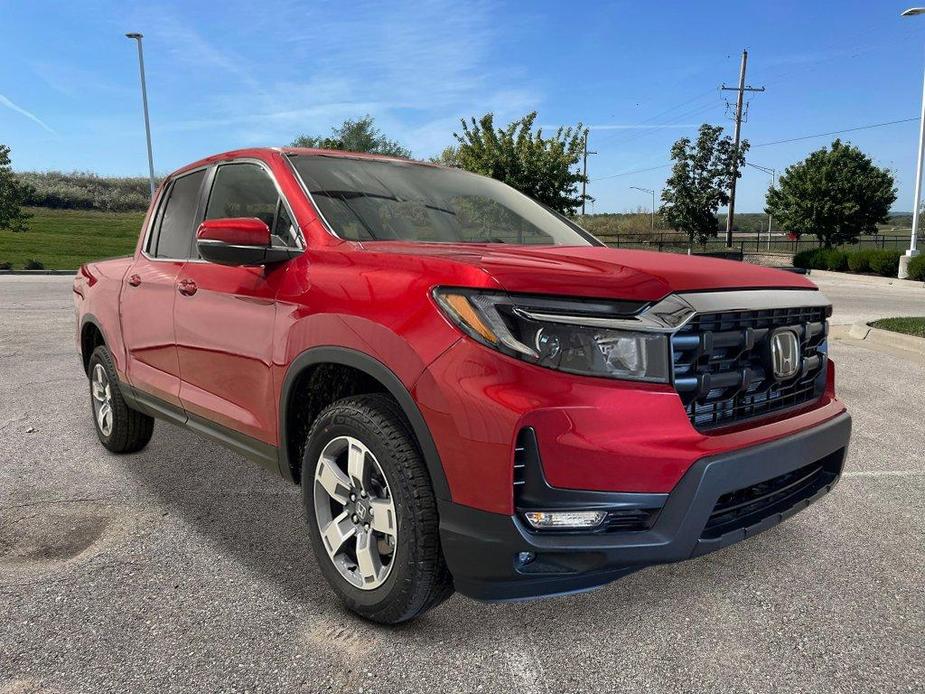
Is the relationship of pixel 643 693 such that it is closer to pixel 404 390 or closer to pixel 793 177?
pixel 404 390

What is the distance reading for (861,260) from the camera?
28.0 m

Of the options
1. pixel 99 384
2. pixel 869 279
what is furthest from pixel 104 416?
pixel 869 279

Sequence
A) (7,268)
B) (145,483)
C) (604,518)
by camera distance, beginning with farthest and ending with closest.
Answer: (7,268) < (145,483) < (604,518)

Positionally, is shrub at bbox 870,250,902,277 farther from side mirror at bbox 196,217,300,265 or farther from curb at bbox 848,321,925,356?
side mirror at bbox 196,217,300,265

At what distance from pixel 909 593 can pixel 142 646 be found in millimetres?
2906

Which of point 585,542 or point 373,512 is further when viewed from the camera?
point 373,512

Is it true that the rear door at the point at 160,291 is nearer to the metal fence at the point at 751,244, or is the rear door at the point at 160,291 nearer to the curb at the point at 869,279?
the curb at the point at 869,279

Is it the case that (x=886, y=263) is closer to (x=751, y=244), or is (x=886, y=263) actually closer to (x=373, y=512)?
(x=751, y=244)

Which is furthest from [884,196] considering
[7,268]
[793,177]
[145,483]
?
[145,483]

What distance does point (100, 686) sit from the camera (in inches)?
85.7

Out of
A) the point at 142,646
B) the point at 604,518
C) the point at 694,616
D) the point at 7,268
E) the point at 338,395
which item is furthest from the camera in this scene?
the point at 7,268

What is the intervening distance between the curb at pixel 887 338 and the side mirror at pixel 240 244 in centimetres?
834

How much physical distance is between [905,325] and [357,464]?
10034mm

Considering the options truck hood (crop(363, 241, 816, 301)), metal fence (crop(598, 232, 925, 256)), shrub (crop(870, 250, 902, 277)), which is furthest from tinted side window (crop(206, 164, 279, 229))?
metal fence (crop(598, 232, 925, 256))
